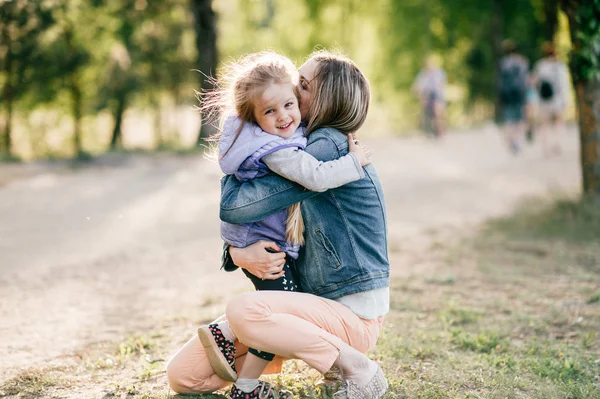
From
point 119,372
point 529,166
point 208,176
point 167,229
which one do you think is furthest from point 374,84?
point 119,372

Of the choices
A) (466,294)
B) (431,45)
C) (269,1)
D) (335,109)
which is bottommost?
(466,294)

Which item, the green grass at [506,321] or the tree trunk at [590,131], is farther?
the tree trunk at [590,131]

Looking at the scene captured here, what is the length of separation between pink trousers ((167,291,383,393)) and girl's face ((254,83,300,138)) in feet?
2.52

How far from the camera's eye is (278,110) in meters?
3.21

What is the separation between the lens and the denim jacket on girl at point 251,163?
3203 mm

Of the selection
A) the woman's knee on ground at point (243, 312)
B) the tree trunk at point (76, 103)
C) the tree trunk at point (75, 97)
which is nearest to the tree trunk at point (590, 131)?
the woman's knee on ground at point (243, 312)

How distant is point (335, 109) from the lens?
10.9 feet

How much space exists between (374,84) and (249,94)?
26.8 meters

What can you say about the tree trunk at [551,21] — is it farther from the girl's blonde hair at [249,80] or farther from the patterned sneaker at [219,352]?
the patterned sneaker at [219,352]

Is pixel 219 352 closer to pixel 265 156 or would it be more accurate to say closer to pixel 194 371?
pixel 194 371

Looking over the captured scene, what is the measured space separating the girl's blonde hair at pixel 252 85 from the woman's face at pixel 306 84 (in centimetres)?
5

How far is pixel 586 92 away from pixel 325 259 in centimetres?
538

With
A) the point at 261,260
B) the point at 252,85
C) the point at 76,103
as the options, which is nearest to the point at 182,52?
the point at 76,103

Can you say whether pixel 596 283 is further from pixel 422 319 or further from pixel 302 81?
pixel 302 81
